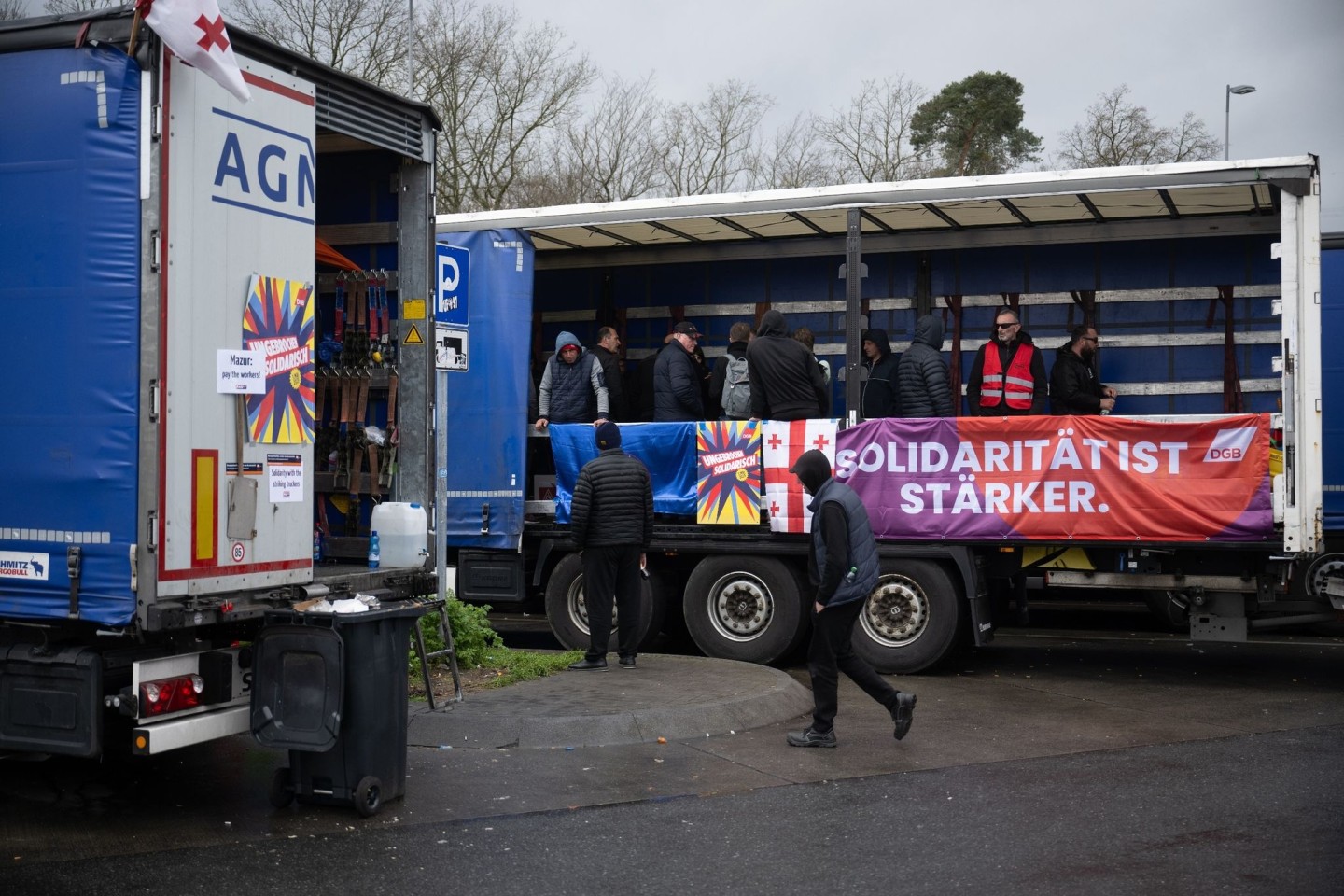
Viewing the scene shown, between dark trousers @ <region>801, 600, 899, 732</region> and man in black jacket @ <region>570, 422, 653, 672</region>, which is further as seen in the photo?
man in black jacket @ <region>570, 422, 653, 672</region>

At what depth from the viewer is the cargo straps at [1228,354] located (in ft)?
41.2

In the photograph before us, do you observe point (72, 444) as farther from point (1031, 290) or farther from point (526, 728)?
point (1031, 290)

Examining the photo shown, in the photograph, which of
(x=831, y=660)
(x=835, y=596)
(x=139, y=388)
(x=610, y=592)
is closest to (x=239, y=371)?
(x=139, y=388)

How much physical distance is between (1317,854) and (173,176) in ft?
18.4

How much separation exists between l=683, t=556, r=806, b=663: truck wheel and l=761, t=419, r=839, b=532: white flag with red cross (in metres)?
0.38

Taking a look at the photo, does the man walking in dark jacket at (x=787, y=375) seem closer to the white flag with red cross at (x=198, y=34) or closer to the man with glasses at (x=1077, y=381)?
the man with glasses at (x=1077, y=381)

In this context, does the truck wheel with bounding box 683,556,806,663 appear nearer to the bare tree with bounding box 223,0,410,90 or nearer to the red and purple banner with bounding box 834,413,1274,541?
the red and purple banner with bounding box 834,413,1274,541

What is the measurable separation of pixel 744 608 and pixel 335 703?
212 inches

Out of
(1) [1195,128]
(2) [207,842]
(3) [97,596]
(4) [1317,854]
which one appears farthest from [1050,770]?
(1) [1195,128]

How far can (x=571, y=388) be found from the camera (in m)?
12.4

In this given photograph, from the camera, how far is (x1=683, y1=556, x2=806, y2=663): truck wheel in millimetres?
Answer: 11133

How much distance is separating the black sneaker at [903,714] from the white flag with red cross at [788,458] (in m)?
2.88

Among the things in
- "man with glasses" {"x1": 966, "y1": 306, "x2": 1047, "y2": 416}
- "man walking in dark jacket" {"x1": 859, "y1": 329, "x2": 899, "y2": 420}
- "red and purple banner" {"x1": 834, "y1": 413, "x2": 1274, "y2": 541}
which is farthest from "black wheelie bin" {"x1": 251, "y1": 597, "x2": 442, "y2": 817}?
"man with glasses" {"x1": 966, "y1": 306, "x2": 1047, "y2": 416}

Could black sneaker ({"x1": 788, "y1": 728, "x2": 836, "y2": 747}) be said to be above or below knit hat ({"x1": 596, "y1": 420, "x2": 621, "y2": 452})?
below
